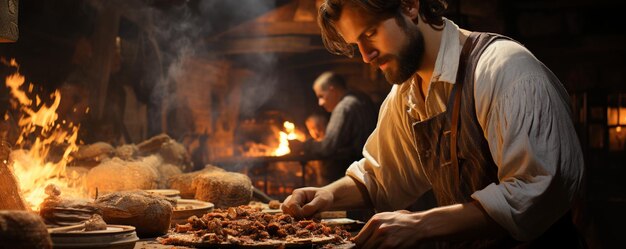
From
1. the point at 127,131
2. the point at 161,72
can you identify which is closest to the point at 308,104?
the point at 161,72

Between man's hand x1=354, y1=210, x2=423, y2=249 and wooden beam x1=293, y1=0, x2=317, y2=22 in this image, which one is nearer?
man's hand x1=354, y1=210, x2=423, y2=249

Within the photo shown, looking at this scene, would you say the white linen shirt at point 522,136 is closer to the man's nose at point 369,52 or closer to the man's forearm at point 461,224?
the man's forearm at point 461,224

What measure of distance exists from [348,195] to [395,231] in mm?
1067

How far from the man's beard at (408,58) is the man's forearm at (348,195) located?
78cm

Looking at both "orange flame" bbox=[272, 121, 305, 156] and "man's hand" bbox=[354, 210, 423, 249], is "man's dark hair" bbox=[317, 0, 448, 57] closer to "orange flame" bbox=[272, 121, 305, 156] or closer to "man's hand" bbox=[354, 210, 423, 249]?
"man's hand" bbox=[354, 210, 423, 249]

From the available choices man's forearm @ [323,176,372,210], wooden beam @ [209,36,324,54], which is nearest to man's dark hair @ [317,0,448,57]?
man's forearm @ [323,176,372,210]

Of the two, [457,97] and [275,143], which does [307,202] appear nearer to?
[457,97]

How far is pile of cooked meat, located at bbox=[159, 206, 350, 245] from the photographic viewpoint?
3236 millimetres

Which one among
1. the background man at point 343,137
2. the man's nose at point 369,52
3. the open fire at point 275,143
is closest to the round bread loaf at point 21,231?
the man's nose at point 369,52

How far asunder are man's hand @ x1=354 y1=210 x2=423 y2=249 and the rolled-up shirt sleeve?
28cm

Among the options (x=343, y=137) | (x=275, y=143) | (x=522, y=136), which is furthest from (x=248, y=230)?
(x=275, y=143)

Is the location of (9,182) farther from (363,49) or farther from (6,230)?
(363,49)

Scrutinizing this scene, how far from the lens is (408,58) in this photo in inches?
134

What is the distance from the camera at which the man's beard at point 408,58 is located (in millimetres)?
3402
